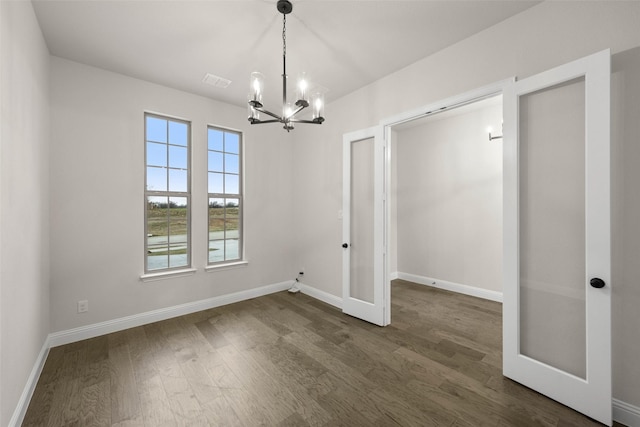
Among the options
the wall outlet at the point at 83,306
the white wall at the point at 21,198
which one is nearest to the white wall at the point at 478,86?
the wall outlet at the point at 83,306

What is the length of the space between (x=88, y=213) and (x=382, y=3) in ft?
11.8

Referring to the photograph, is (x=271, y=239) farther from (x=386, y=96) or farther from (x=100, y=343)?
(x=386, y=96)

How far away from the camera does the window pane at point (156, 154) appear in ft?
10.9

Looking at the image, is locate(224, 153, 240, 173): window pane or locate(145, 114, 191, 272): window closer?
locate(145, 114, 191, 272): window

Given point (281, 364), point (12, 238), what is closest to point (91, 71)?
point (12, 238)

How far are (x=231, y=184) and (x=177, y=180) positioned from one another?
76 centimetres

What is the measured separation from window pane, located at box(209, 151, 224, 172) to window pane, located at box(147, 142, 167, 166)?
585mm

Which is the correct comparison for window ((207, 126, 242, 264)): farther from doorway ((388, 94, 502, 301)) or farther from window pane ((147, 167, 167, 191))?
doorway ((388, 94, 502, 301))

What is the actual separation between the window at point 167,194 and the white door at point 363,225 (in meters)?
2.22

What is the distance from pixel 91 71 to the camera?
2.87 m

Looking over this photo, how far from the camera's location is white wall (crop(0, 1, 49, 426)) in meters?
1.51

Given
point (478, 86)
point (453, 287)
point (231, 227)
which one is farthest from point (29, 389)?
point (453, 287)

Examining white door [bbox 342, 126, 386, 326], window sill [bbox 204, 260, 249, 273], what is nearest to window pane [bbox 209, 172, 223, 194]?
window sill [bbox 204, 260, 249, 273]

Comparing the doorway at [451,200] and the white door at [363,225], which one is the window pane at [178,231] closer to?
the white door at [363,225]
